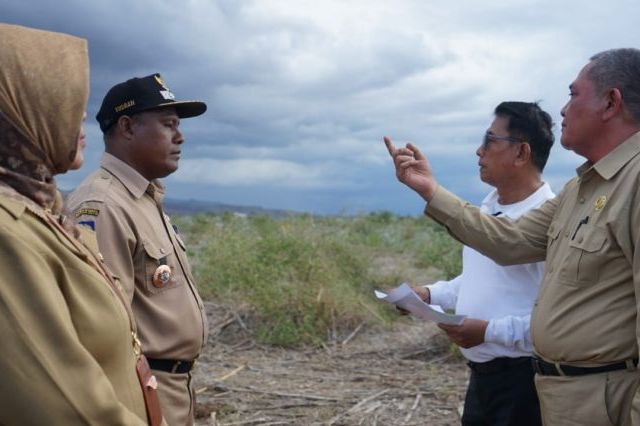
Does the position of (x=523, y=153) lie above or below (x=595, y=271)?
above

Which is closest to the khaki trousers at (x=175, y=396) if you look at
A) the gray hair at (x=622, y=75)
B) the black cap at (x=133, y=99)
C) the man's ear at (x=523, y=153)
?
the black cap at (x=133, y=99)

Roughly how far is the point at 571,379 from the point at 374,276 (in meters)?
6.94

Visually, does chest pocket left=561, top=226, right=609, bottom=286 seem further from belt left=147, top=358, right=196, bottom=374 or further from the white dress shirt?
belt left=147, top=358, right=196, bottom=374

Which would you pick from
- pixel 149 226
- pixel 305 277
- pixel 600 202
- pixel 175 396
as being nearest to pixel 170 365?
pixel 175 396

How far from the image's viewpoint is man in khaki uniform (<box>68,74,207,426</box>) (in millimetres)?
2857

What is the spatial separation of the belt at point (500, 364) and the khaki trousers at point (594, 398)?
2.21ft

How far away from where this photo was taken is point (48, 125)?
1.76m

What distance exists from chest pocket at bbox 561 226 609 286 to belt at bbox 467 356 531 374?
829 mm

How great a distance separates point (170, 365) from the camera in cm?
299

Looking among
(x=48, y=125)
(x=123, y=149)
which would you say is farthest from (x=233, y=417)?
(x=48, y=125)

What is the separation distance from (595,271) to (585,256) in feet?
0.21

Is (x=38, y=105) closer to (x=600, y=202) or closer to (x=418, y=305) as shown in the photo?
(x=600, y=202)

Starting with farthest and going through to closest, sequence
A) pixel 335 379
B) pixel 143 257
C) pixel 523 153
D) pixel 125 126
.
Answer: pixel 335 379 → pixel 523 153 → pixel 125 126 → pixel 143 257

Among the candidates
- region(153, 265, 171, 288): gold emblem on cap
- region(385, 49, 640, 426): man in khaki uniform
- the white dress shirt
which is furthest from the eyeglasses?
region(153, 265, 171, 288): gold emblem on cap
